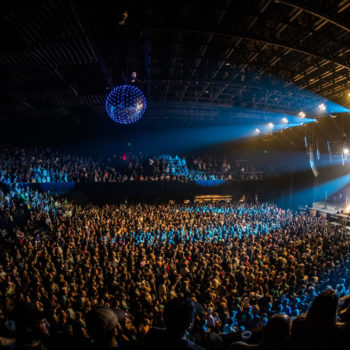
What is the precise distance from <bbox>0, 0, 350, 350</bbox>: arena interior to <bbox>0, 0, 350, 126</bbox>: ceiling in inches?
2.4

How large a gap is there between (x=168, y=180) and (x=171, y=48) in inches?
411

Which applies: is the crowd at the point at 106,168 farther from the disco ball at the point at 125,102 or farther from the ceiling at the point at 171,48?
the disco ball at the point at 125,102

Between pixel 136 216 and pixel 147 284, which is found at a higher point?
pixel 136 216

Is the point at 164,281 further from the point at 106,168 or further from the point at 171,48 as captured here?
the point at 106,168

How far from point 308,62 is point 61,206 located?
15020 mm

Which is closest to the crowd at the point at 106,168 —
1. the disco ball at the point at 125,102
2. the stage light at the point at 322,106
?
the stage light at the point at 322,106

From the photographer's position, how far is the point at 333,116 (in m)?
13.9

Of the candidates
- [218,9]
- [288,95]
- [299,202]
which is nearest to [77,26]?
[218,9]

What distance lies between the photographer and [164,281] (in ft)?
19.6

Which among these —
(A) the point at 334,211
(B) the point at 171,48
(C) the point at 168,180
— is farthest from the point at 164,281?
(A) the point at 334,211

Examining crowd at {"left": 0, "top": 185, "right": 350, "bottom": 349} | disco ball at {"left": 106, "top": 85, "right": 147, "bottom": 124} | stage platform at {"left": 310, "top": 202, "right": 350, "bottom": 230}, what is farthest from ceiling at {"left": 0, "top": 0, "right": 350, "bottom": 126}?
stage platform at {"left": 310, "top": 202, "right": 350, "bottom": 230}

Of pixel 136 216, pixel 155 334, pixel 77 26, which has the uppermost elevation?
pixel 77 26

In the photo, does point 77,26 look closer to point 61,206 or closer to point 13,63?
point 13,63

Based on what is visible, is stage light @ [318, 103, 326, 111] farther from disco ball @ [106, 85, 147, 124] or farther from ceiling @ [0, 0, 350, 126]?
disco ball @ [106, 85, 147, 124]
